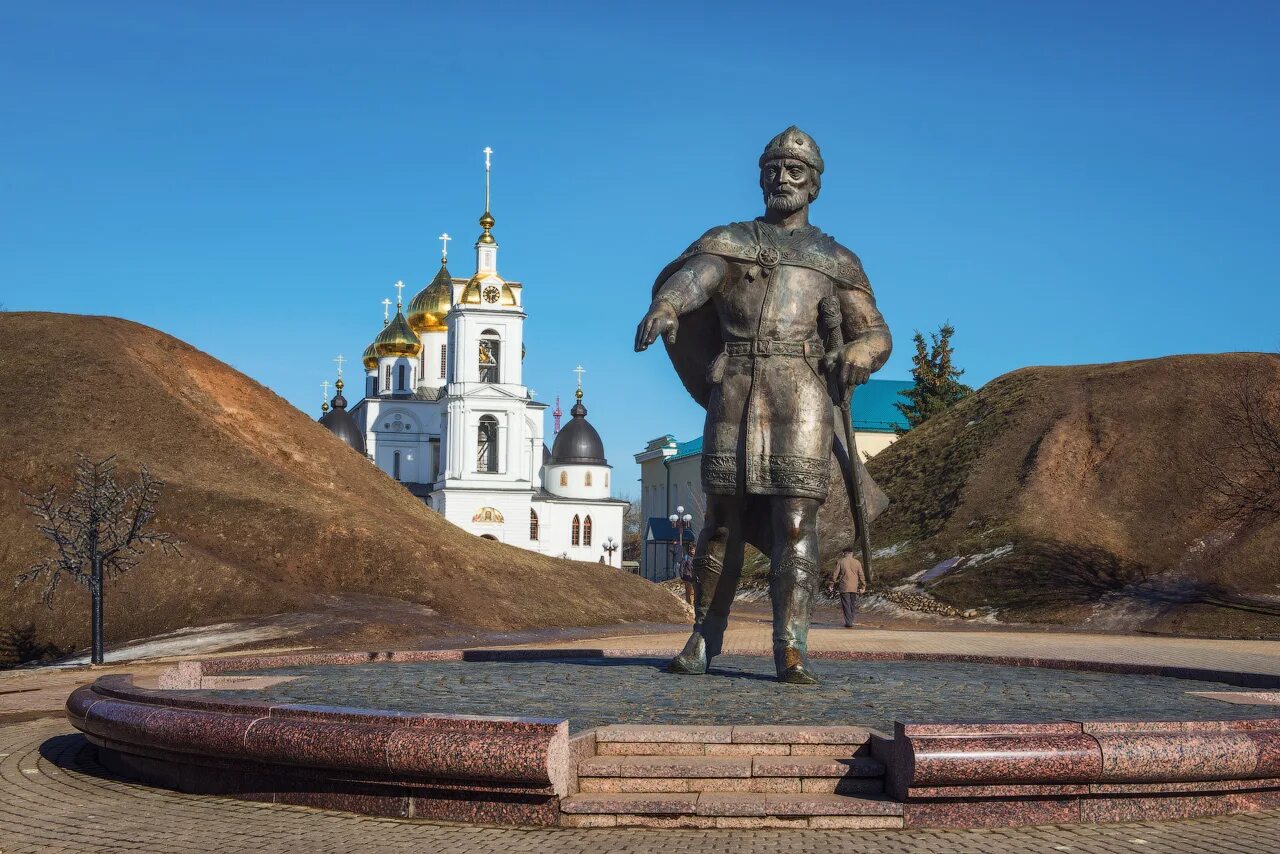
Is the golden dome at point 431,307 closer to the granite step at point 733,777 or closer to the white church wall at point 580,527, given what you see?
the white church wall at point 580,527

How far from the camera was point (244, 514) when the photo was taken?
88.2 feet

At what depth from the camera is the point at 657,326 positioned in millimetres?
8781

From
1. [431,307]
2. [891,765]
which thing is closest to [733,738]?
[891,765]

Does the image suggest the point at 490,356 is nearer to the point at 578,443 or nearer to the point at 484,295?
the point at 484,295

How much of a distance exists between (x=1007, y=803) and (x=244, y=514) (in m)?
23.0

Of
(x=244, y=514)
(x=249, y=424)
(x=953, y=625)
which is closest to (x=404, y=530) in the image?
(x=244, y=514)

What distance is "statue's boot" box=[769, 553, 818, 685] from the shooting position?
349 inches

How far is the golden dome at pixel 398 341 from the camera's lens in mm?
95312

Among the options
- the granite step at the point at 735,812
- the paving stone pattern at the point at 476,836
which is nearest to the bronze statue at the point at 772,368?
the granite step at the point at 735,812

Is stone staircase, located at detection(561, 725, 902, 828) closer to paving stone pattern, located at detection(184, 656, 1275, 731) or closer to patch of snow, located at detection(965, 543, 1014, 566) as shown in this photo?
paving stone pattern, located at detection(184, 656, 1275, 731)

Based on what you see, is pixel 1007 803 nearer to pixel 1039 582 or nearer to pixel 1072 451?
pixel 1039 582

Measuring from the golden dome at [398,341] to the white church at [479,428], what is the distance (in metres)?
0.07

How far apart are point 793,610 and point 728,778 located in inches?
119

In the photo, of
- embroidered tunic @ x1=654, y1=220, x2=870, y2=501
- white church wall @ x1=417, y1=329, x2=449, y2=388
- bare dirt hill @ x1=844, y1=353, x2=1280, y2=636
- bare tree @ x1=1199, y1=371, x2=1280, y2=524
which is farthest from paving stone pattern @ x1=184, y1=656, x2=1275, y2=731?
white church wall @ x1=417, y1=329, x2=449, y2=388
